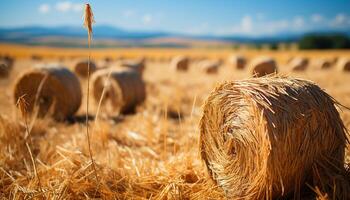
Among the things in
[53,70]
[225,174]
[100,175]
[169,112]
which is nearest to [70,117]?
[53,70]

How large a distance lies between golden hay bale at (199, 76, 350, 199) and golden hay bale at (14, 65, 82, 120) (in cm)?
508

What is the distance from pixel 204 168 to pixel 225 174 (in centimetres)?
34

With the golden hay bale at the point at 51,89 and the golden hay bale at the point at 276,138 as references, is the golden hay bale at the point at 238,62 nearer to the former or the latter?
the golden hay bale at the point at 51,89

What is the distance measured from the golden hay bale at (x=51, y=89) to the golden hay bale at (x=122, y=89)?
104cm

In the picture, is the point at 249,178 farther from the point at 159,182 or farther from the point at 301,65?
the point at 301,65

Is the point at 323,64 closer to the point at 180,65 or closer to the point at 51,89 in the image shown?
the point at 180,65

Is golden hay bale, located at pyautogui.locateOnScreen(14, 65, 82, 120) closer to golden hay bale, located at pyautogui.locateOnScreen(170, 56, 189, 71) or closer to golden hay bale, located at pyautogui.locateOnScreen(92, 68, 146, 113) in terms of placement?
golden hay bale, located at pyautogui.locateOnScreen(92, 68, 146, 113)

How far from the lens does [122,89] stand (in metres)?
9.09

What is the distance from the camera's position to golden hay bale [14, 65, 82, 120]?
816cm

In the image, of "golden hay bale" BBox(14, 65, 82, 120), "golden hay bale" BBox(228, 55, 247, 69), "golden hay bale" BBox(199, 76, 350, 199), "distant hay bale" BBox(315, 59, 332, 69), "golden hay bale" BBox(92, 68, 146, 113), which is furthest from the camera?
"golden hay bale" BBox(228, 55, 247, 69)

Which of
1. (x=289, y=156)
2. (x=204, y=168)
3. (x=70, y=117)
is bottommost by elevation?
(x=70, y=117)

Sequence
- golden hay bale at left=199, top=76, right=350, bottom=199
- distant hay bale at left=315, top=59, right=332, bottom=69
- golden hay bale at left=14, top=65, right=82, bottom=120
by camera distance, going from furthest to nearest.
A: distant hay bale at left=315, top=59, right=332, bottom=69
golden hay bale at left=14, top=65, right=82, bottom=120
golden hay bale at left=199, top=76, right=350, bottom=199

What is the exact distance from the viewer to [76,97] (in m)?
8.45

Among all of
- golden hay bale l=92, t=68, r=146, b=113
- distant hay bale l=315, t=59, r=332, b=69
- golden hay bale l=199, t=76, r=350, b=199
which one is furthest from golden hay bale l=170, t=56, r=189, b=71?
golden hay bale l=199, t=76, r=350, b=199
